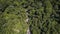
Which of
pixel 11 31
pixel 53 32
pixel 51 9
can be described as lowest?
pixel 53 32

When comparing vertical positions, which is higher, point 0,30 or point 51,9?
point 51,9

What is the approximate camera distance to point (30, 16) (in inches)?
99.3

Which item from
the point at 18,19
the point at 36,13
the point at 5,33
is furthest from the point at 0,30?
the point at 36,13

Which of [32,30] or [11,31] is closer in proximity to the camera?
[11,31]

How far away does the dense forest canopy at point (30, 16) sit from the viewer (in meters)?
2.33

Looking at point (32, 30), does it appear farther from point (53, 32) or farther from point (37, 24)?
point (53, 32)

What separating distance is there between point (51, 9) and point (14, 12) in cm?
67

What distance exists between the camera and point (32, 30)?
2453mm

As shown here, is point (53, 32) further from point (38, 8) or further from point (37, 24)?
point (38, 8)

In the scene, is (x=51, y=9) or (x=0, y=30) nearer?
(x=0, y=30)

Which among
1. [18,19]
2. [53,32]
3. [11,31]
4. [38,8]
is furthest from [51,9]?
[11,31]

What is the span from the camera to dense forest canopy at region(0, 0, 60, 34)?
2.33 meters

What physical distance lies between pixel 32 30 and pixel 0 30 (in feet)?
1.78

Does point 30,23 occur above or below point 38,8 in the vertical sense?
below
